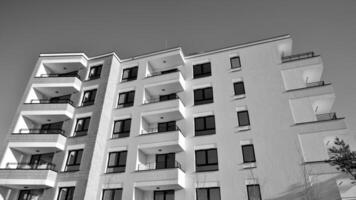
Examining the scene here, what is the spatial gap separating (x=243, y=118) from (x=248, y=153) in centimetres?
322

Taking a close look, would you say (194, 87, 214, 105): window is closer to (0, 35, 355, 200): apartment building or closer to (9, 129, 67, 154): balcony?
(0, 35, 355, 200): apartment building

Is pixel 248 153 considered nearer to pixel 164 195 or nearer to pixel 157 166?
pixel 164 195

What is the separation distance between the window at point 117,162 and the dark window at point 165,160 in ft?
9.78

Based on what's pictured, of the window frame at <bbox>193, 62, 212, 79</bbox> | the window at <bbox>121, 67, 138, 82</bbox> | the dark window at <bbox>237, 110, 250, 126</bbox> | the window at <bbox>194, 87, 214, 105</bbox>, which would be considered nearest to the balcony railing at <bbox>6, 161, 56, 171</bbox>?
the window at <bbox>121, 67, 138, 82</bbox>

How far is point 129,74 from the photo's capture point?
2838cm

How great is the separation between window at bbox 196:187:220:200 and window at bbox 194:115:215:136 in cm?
477

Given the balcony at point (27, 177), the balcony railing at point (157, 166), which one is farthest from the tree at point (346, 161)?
the balcony at point (27, 177)

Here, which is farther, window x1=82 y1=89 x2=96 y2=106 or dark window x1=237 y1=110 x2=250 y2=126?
→ window x1=82 y1=89 x2=96 y2=106

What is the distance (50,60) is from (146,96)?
478 inches

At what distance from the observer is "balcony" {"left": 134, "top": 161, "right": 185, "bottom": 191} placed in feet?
64.0

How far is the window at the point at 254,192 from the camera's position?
18.2 m

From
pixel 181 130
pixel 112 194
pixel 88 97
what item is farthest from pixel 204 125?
pixel 88 97

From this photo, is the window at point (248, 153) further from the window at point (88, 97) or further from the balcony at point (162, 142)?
the window at point (88, 97)

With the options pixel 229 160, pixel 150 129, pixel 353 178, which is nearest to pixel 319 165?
pixel 353 178
